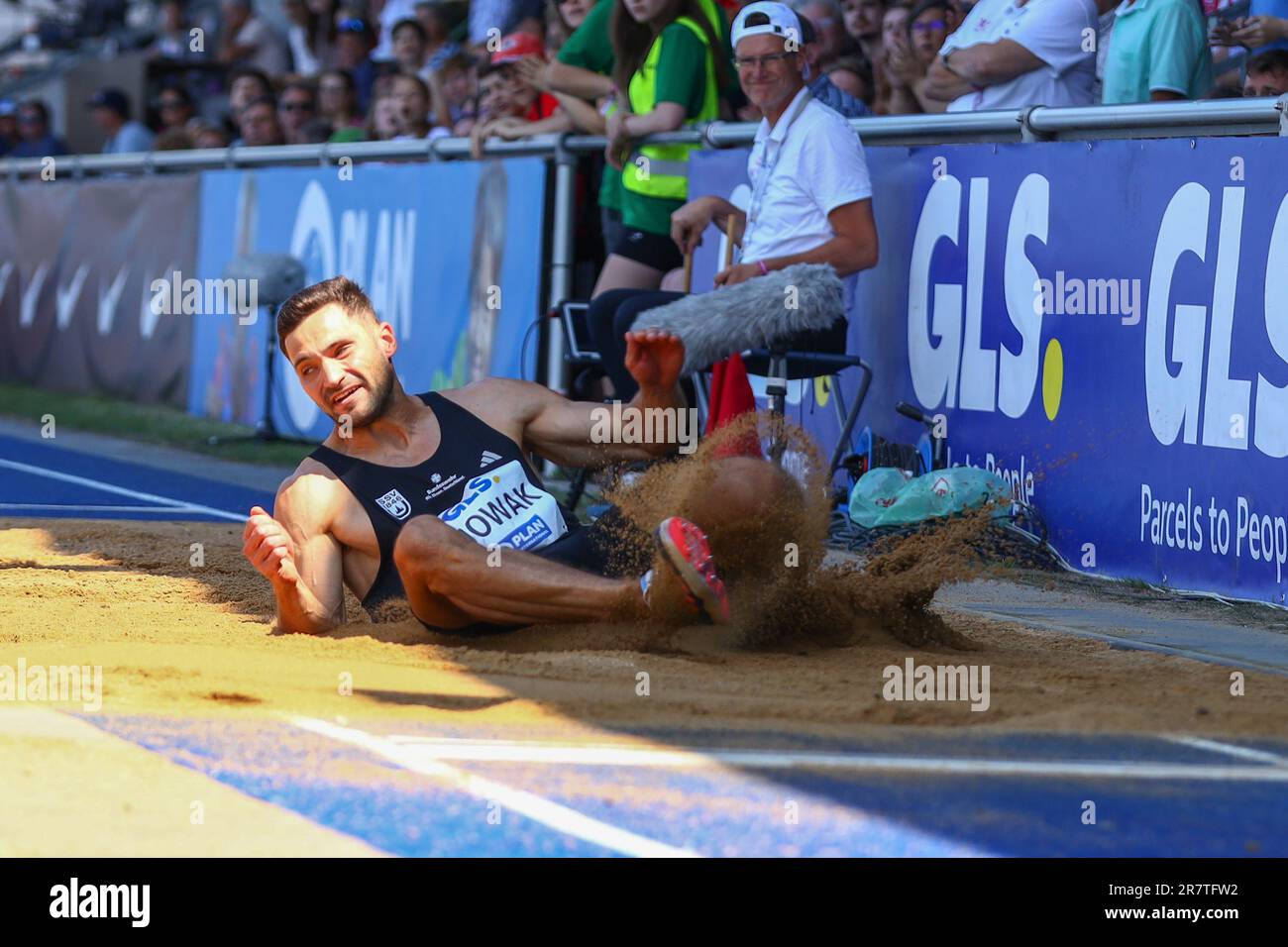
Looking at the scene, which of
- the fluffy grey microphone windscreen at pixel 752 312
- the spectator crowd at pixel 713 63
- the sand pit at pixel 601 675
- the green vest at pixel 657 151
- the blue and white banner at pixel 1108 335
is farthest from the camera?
the green vest at pixel 657 151

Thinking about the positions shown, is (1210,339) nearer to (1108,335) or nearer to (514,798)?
(1108,335)

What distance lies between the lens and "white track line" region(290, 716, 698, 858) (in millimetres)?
3570

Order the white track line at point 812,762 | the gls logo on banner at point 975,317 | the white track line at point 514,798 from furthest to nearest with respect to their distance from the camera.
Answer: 1. the gls logo on banner at point 975,317
2. the white track line at point 812,762
3. the white track line at point 514,798

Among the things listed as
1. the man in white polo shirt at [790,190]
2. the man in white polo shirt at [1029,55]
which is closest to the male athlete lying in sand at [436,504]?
the man in white polo shirt at [790,190]

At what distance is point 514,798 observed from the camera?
3.91m

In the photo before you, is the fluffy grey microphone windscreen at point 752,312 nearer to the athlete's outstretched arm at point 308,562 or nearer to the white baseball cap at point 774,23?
the white baseball cap at point 774,23

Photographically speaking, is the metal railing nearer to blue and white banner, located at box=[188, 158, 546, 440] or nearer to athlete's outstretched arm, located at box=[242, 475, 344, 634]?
blue and white banner, located at box=[188, 158, 546, 440]

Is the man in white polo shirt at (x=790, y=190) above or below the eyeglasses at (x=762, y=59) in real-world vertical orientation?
below

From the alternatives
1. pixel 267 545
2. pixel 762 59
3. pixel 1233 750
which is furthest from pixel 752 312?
pixel 1233 750

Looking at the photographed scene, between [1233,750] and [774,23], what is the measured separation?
4609 mm

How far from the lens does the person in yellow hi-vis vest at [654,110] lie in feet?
31.3

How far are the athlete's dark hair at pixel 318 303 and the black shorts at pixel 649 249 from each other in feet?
12.3

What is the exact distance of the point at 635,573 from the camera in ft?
18.6

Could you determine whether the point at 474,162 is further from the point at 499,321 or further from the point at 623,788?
the point at 623,788
